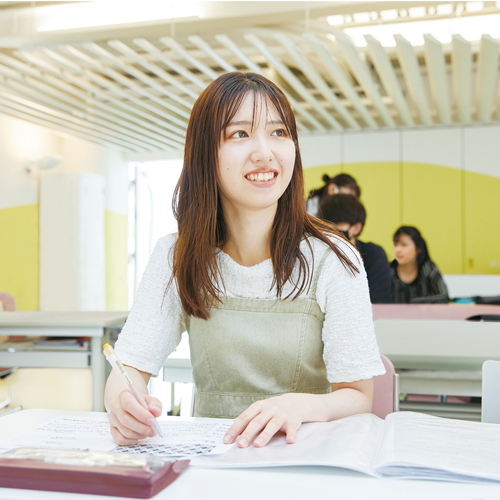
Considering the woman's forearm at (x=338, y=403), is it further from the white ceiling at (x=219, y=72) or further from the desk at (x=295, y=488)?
the white ceiling at (x=219, y=72)

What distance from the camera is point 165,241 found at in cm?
143

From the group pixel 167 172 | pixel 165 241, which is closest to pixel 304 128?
pixel 167 172

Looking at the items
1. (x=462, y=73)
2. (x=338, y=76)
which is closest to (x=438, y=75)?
(x=462, y=73)

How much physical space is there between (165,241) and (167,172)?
7893 mm

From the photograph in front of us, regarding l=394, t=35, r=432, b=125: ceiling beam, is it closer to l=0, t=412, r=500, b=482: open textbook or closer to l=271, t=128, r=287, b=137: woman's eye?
l=271, t=128, r=287, b=137: woman's eye

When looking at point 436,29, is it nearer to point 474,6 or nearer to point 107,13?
point 474,6

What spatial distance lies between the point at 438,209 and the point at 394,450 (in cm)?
675

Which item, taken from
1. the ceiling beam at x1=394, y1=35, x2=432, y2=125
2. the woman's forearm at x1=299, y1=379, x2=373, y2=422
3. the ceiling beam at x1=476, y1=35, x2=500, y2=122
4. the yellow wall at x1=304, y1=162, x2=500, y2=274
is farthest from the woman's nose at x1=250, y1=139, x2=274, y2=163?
the yellow wall at x1=304, y1=162, x2=500, y2=274

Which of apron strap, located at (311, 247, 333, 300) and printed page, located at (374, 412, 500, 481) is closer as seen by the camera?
printed page, located at (374, 412, 500, 481)

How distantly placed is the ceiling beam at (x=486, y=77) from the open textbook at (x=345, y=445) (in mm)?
4312

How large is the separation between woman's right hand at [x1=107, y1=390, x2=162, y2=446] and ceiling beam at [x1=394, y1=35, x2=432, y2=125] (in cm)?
417

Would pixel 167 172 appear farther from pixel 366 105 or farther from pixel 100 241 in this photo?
pixel 366 105

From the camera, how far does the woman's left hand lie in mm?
888

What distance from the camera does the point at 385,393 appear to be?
139cm
